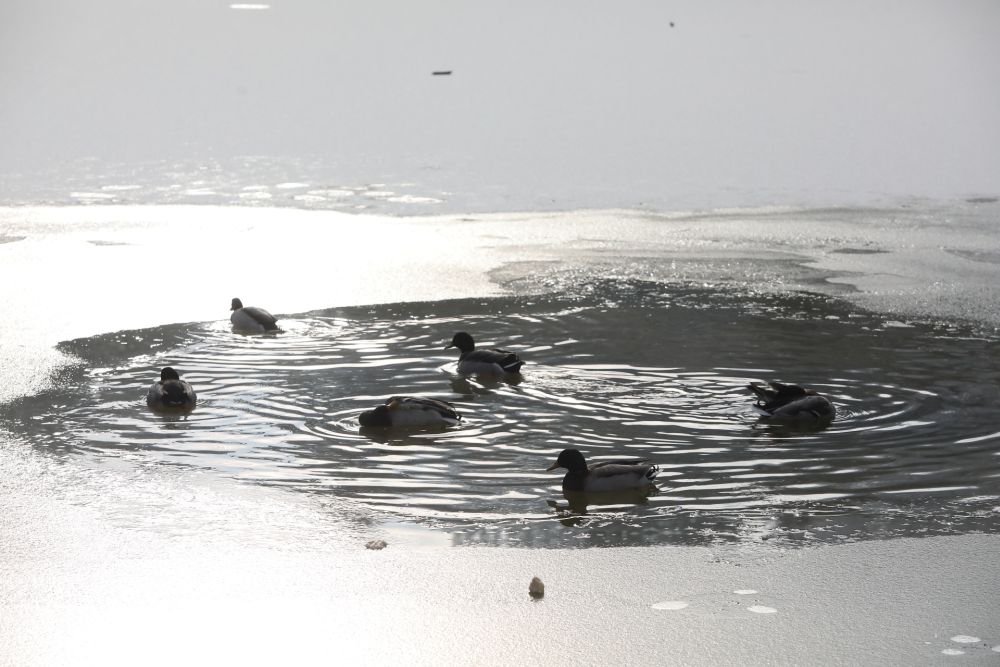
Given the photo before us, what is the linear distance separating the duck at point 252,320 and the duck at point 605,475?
4841 millimetres

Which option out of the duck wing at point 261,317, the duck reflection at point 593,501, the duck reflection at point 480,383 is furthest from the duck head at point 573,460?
the duck wing at point 261,317

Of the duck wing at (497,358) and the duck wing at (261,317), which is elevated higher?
the duck wing at (261,317)

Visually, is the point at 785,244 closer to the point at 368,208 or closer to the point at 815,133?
the point at 368,208

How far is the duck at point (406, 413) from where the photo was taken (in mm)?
8867

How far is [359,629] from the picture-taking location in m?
5.75

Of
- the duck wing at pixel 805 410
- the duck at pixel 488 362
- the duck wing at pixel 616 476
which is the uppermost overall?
the duck at pixel 488 362

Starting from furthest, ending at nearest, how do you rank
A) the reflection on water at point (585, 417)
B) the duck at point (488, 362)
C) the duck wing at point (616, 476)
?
the duck at point (488, 362)
the duck wing at point (616, 476)
the reflection on water at point (585, 417)

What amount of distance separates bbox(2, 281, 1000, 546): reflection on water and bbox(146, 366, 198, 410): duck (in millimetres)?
96

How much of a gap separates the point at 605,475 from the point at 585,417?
1688 mm

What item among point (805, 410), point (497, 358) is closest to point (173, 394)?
point (497, 358)

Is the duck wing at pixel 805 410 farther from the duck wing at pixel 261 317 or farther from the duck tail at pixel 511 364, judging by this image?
the duck wing at pixel 261 317

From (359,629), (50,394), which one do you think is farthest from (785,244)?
(359,629)

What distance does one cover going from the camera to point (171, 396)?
30.4 feet

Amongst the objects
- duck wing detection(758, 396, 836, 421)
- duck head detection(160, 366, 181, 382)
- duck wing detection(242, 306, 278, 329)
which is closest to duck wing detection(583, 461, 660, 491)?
duck wing detection(758, 396, 836, 421)
